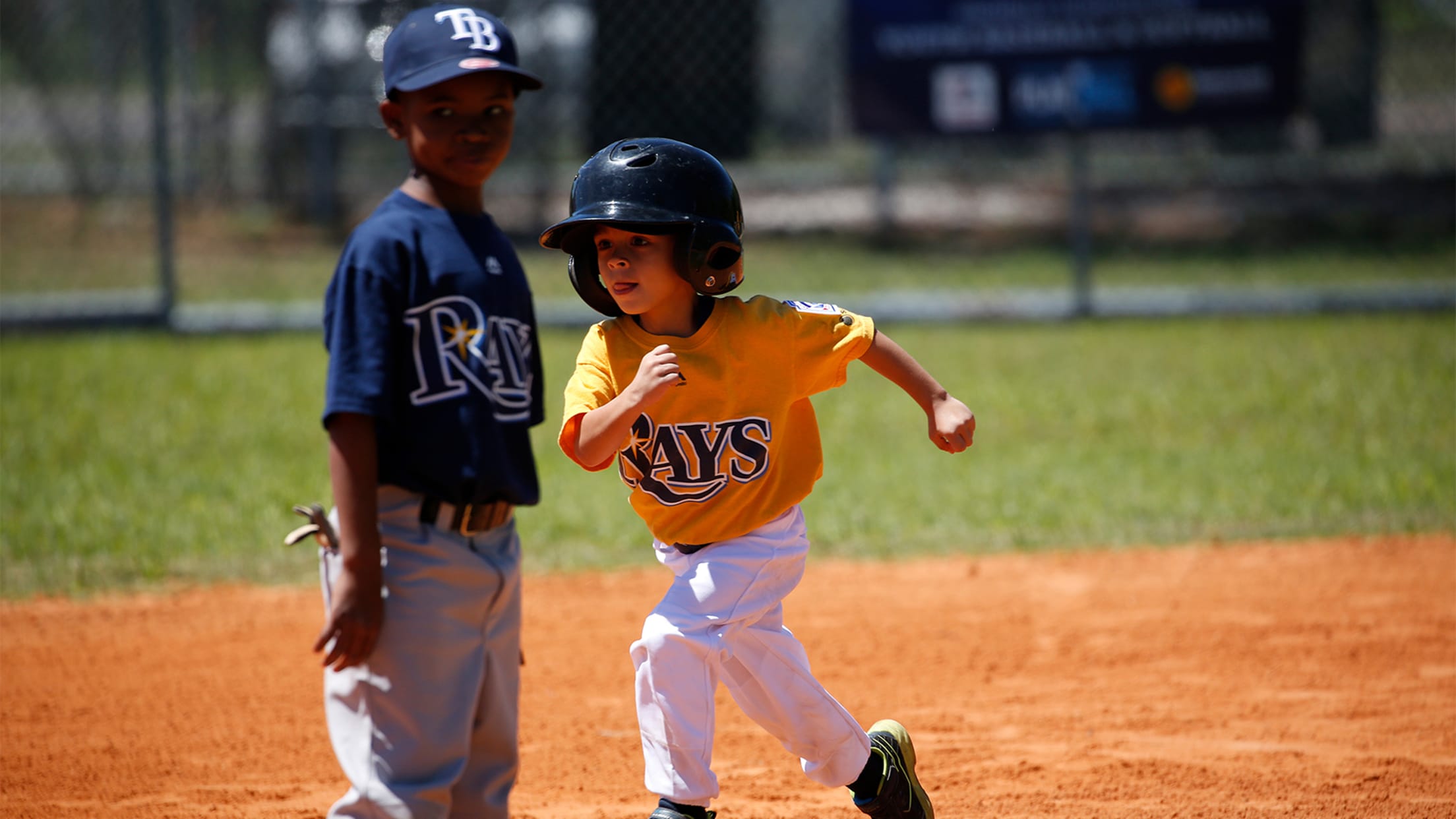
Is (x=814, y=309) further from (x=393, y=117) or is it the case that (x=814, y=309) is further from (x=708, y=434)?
(x=393, y=117)

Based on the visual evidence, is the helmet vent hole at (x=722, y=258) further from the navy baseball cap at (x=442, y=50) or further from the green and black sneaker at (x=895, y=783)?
the green and black sneaker at (x=895, y=783)

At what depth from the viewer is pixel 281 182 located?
1395cm

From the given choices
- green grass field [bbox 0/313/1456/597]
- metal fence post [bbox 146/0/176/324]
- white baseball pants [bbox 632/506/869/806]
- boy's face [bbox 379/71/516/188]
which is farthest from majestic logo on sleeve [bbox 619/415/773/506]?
metal fence post [bbox 146/0/176/324]

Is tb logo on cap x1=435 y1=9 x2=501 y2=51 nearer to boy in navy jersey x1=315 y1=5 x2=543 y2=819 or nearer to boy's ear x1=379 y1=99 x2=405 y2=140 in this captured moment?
boy in navy jersey x1=315 y1=5 x2=543 y2=819

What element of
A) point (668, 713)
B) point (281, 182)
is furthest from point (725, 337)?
point (281, 182)

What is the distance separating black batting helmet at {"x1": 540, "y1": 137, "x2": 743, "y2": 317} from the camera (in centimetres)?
247

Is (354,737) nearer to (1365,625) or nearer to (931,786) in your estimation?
(931,786)

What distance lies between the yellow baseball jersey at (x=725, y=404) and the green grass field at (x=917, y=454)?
9.51 feet

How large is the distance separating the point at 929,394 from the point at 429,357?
3.31 ft

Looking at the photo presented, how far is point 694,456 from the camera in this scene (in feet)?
8.60

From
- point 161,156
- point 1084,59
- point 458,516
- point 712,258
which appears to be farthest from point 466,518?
point 1084,59

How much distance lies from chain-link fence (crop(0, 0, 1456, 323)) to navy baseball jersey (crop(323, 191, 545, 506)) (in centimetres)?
885

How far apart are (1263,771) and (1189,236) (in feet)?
38.6

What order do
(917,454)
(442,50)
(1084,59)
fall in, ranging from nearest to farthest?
(442,50), (917,454), (1084,59)
